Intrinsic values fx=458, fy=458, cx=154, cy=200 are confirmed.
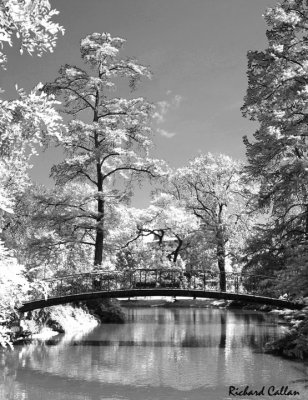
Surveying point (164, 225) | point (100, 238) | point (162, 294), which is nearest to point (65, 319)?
point (100, 238)

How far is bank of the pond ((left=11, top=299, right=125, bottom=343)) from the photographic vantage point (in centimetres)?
2031

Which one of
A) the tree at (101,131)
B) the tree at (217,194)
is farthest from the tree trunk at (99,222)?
the tree at (217,194)

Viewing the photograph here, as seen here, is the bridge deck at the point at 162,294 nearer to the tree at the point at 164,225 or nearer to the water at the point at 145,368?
the water at the point at 145,368

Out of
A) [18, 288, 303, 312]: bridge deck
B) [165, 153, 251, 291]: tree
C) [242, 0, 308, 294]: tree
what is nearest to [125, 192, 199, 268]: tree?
[165, 153, 251, 291]: tree

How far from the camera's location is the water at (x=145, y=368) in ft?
39.5

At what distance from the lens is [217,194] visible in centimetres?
3897

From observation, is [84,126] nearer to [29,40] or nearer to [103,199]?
[103,199]

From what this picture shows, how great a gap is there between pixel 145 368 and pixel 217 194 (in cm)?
2568

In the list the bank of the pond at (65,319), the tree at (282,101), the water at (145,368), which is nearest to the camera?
the water at (145,368)

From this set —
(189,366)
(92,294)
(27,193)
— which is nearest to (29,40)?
(189,366)

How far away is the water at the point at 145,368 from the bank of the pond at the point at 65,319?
1114mm

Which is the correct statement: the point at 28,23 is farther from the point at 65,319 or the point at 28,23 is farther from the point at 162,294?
the point at 65,319

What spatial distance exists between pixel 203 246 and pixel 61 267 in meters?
13.2

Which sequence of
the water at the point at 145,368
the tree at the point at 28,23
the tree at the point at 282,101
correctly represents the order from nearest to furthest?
1. the tree at the point at 28,23
2. the water at the point at 145,368
3. the tree at the point at 282,101
